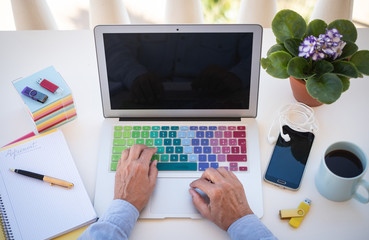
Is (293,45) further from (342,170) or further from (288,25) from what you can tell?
(342,170)

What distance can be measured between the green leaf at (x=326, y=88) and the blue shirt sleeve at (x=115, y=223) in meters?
0.54

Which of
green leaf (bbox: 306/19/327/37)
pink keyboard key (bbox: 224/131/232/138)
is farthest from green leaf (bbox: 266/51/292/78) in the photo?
pink keyboard key (bbox: 224/131/232/138)

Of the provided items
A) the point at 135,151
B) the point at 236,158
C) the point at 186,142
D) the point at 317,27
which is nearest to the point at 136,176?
the point at 135,151

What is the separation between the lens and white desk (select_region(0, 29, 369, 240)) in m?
0.89

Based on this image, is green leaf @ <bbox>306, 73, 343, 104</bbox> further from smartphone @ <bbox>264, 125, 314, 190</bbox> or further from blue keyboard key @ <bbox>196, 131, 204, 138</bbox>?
blue keyboard key @ <bbox>196, 131, 204, 138</bbox>

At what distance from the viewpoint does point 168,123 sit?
1.06 m

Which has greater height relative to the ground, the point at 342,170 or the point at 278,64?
the point at 278,64

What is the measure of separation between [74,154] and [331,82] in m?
0.74

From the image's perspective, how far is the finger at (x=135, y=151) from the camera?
38.3 inches

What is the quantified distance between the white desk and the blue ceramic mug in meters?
0.05

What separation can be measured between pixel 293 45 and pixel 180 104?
0.36m

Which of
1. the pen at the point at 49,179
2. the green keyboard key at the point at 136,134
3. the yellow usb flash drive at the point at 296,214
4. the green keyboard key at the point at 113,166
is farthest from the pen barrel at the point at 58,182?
the yellow usb flash drive at the point at 296,214

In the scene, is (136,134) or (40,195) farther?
(136,134)

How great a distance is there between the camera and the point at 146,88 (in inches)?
40.4
